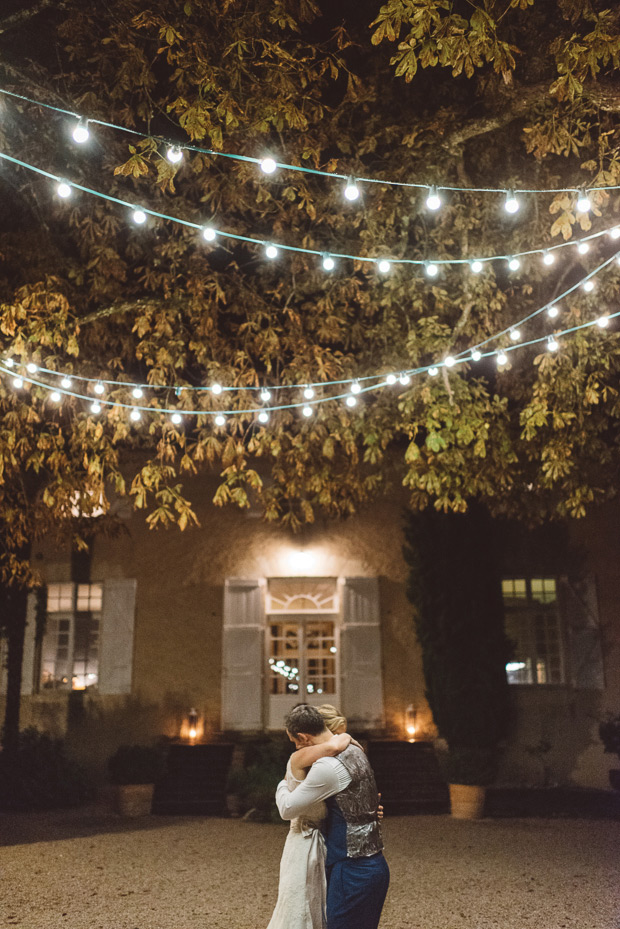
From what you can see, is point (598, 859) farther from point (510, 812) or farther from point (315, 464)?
point (315, 464)

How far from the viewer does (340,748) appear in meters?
3.26

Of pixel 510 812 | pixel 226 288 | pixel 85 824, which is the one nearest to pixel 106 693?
pixel 85 824

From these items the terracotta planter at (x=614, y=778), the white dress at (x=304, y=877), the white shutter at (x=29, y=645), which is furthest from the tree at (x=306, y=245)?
the terracotta planter at (x=614, y=778)

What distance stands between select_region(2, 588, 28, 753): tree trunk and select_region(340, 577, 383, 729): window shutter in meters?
4.87

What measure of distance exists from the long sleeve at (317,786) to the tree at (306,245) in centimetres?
404

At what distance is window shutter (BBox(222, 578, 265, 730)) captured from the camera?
1147 centimetres

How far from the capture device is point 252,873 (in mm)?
6961

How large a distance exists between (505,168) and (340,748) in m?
6.62

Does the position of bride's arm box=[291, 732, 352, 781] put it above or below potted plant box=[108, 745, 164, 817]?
above

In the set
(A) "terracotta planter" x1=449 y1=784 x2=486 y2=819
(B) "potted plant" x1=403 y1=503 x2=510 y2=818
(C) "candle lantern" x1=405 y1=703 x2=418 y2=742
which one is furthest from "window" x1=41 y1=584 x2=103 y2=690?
(A) "terracotta planter" x1=449 y1=784 x2=486 y2=819

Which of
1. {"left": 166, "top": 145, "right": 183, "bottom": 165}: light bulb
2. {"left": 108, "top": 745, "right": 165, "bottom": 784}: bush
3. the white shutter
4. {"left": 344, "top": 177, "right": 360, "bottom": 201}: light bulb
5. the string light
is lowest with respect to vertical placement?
{"left": 108, "top": 745, "right": 165, "bottom": 784}: bush

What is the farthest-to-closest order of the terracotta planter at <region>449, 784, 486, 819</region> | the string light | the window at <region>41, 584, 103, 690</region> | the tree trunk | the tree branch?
1. the window at <region>41, 584, 103, 690</region>
2. the tree trunk
3. the terracotta planter at <region>449, 784, 486, 819</region>
4. the tree branch
5. the string light

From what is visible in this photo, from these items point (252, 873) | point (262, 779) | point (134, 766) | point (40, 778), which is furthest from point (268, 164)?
point (40, 778)

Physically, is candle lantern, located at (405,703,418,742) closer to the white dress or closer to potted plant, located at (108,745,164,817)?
potted plant, located at (108,745,164,817)
